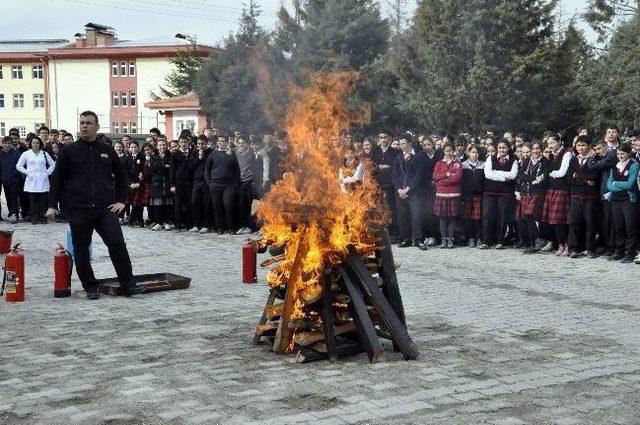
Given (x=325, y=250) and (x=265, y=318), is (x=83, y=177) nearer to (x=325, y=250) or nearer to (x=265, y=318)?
(x=265, y=318)

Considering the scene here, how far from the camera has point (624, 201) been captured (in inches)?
519

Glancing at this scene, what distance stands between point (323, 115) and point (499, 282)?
4902 millimetres

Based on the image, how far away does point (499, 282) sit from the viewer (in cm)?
1123

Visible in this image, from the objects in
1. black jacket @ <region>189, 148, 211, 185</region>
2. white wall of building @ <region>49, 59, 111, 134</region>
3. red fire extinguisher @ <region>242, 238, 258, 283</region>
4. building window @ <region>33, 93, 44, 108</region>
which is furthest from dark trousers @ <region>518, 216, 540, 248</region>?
building window @ <region>33, 93, 44, 108</region>

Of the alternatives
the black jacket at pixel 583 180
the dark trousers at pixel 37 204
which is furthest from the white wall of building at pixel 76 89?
the black jacket at pixel 583 180

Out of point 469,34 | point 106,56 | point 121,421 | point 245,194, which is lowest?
point 121,421

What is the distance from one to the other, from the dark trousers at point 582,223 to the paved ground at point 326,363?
2.54 metres

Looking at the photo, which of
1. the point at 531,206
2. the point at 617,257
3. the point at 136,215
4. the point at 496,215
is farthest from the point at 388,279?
the point at 136,215

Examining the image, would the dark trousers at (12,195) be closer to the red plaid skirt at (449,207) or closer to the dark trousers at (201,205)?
the dark trousers at (201,205)

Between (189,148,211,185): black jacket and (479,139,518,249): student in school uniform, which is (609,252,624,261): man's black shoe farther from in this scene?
(189,148,211,185): black jacket

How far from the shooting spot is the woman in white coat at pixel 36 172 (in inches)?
774

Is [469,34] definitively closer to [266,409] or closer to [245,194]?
[245,194]

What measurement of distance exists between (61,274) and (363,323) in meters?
4.68

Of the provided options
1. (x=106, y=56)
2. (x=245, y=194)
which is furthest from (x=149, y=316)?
(x=106, y=56)
